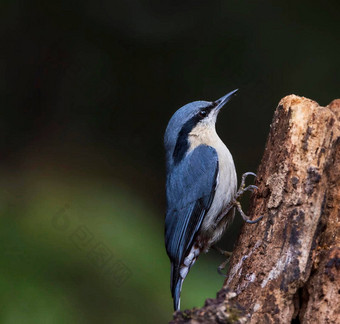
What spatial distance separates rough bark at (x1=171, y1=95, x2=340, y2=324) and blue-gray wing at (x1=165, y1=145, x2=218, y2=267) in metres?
0.59

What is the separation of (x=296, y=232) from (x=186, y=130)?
54.6 inches

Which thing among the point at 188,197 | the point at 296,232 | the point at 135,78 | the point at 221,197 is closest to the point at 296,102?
the point at 296,232

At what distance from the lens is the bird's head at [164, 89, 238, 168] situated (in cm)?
409

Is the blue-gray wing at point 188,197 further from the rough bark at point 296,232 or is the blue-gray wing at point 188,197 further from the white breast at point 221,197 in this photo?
the rough bark at point 296,232

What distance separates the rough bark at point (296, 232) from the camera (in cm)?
285

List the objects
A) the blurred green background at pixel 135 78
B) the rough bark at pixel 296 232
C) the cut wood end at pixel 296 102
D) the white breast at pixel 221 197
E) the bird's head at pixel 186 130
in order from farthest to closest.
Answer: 1. the blurred green background at pixel 135 78
2. the bird's head at pixel 186 130
3. the white breast at pixel 221 197
4. the cut wood end at pixel 296 102
5. the rough bark at pixel 296 232

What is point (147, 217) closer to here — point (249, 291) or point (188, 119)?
point (188, 119)

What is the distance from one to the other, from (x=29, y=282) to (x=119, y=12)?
2919 mm

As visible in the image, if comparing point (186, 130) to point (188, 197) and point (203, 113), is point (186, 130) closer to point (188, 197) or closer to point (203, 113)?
point (203, 113)

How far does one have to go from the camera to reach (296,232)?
2961 millimetres

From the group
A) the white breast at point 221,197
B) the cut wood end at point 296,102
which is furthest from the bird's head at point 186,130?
the cut wood end at point 296,102

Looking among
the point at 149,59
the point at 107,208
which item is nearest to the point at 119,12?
the point at 149,59

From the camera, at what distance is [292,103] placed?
10.6 ft

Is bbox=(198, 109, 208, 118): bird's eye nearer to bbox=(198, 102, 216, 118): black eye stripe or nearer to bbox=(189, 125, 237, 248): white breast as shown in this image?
bbox=(198, 102, 216, 118): black eye stripe
